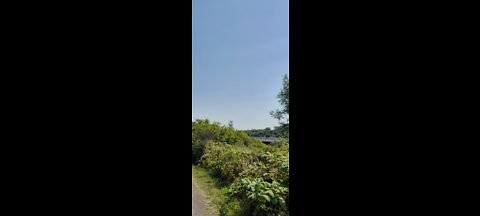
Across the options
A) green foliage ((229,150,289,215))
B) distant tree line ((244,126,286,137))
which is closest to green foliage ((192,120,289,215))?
green foliage ((229,150,289,215))

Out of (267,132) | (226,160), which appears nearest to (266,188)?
(226,160)

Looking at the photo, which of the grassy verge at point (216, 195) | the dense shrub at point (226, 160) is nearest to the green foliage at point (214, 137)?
the dense shrub at point (226, 160)

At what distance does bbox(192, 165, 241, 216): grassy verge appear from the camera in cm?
355

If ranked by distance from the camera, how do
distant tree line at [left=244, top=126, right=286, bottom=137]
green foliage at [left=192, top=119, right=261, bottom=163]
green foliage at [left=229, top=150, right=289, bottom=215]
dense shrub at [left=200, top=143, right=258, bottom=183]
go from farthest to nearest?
green foliage at [left=192, top=119, right=261, bottom=163] → distant tree line at [left=244, top=126, right=286, bottom=137] → dense shrub at [left=200, top=143, right=258, bottom=183] → green foliage at [left=229, top=150, right=289, bottom=215]

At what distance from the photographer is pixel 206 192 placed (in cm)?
457

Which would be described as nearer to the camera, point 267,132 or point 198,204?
point 198,204

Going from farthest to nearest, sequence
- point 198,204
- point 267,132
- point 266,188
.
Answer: point 267,132 → point 198,204 → point 266,188

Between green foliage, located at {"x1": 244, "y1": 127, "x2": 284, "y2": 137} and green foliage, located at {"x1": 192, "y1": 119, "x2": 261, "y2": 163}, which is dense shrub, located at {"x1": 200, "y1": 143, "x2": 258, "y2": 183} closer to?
green foliage, located at {"x1": 192, "y1": 119, "x2": 261, "y2": 163}

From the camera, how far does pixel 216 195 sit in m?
4.36

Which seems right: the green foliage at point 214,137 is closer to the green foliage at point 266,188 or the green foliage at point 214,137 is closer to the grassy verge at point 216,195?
the grassy verge at point 216,195

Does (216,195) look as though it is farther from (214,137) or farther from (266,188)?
(214,137)
